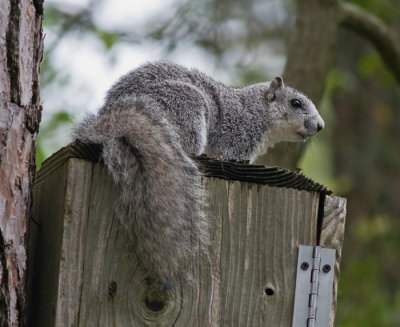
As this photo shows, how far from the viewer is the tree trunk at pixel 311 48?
11.3ft

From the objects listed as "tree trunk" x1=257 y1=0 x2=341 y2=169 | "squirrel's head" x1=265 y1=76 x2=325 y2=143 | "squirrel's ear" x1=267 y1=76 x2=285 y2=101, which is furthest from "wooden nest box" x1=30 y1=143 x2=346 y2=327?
"squirrel's ear" x1=267 y1=76 x2=285 y2=101

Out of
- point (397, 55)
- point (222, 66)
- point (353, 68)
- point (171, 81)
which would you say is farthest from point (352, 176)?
point (171, 81)

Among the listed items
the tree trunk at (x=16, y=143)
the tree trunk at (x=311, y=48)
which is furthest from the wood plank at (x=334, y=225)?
the tree trunk at (x=311, y=48)

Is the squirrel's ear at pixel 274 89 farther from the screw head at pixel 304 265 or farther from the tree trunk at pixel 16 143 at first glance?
the tree trunk at pixel 16 143

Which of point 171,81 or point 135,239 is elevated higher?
point 171,81

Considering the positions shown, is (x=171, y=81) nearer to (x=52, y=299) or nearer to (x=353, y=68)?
(x=52, y=299)

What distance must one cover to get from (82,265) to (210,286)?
0.35 metres

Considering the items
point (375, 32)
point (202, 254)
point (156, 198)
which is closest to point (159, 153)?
point (156, 198)

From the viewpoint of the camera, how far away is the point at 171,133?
2164 millimetres

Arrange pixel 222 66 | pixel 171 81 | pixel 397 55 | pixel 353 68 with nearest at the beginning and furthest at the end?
pixel 171 81 → pixel 397 55 → pixel 222 66 → pixel 353 68

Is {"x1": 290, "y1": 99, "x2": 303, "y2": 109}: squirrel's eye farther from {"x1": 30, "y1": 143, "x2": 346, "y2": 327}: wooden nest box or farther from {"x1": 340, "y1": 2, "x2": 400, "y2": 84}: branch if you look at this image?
{"x1": 30, "y1": 143, "x2": 346, "y2": 327}: wooden nest box

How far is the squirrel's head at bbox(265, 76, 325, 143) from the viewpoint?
3.63m

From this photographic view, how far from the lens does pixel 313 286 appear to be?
2033 mm

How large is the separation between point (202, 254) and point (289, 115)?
1864 millimetres
